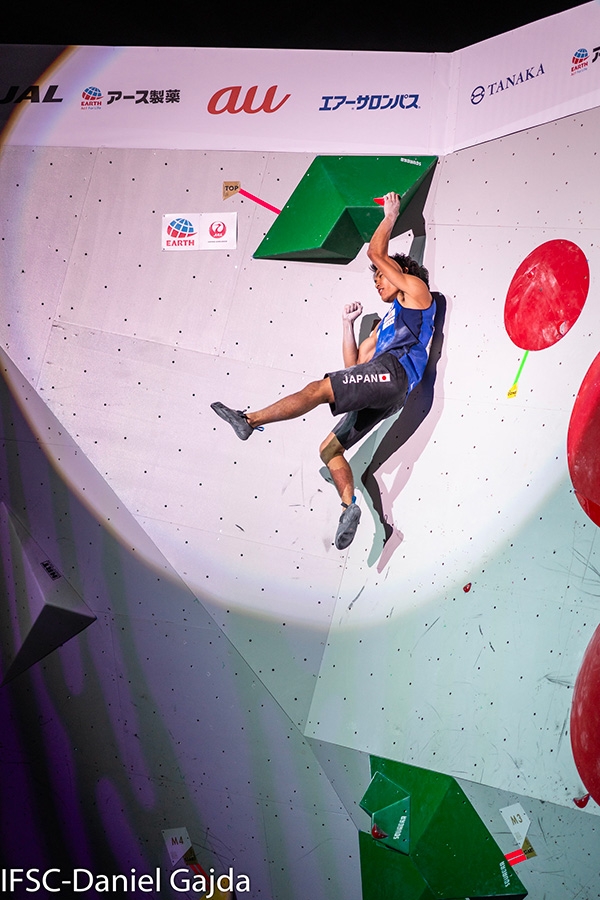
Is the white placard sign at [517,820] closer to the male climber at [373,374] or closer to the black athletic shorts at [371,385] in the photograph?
the male climber at [373,374]

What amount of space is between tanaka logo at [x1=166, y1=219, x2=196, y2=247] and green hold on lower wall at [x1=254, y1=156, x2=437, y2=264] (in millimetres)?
326

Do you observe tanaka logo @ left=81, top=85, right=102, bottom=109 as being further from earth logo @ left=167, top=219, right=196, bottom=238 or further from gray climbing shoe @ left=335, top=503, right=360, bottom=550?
gray climbing shoe @ left=335, top=503, right=360, bottom=550

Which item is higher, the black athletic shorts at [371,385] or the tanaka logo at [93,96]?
the tanaka logo at [93,96]

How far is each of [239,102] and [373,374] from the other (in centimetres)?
116

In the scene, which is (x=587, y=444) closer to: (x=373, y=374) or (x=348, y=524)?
(x=373, y=374)

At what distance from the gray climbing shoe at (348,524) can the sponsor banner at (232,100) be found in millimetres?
1306

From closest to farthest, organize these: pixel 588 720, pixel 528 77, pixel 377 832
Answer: pixel 588 720, pixel 528 77, pixel 377 832

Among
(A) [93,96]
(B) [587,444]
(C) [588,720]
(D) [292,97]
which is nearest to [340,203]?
(D) [292,97]

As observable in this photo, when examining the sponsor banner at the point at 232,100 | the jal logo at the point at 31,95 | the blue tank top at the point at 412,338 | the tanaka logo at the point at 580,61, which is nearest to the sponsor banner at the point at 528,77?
the tanaka logo at the point at 580,61

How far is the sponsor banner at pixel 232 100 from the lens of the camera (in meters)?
3.23

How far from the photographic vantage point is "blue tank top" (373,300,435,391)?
3.14m

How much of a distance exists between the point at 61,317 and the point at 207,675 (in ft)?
4.86

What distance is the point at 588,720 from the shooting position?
269 cm

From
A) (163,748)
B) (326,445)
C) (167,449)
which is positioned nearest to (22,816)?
(163,748)
